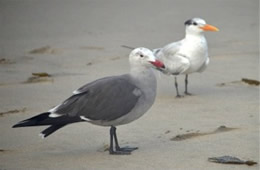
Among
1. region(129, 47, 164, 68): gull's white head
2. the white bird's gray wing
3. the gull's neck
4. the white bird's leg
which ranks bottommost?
the white bird's leg

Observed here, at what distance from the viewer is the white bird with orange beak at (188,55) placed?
855 cm

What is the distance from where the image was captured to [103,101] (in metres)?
5.79

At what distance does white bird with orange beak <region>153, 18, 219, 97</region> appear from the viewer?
28.0ft

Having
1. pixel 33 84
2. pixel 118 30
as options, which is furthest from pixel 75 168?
pixel 118 30

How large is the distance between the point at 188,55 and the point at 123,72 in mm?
1059

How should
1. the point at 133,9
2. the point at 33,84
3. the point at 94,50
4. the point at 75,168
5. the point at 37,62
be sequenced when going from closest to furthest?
the point at 75,168 < the point at 33,84 < the point at 37,62 < the point at 94,50 < the point at 133,9

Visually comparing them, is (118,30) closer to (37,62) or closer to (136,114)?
(37,62)

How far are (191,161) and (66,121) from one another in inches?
38.0

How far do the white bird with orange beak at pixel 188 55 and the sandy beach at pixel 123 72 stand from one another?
274mm

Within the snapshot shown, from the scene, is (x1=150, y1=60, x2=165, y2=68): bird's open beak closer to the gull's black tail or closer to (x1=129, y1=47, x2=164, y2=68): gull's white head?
(x1=129, y1=47, x2=164, y2=68): gull's white head

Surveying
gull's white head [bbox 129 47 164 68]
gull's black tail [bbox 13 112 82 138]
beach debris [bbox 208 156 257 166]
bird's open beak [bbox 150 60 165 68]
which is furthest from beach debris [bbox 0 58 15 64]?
beach debris [bbox 208 156 257 166]

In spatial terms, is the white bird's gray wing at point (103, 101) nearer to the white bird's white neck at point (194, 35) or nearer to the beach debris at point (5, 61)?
the white bird's white neck at point (194, 35)

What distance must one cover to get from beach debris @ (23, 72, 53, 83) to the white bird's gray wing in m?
2.90

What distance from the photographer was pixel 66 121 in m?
5.59
